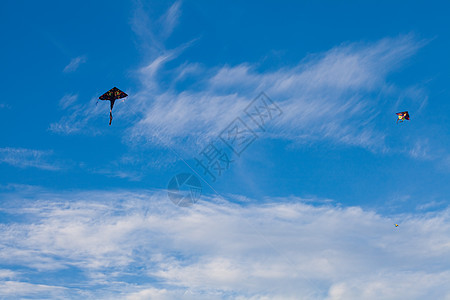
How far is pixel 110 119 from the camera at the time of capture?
193 ft

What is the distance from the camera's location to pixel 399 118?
275ft

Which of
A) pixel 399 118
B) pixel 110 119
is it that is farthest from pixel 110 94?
pixel 399 118

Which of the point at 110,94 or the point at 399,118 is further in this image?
the point at 399,118

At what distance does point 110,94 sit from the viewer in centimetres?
6819

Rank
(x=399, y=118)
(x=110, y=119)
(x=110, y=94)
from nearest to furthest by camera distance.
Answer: (x=110, y=119), (x=110, y=94), (x=399, y=118)

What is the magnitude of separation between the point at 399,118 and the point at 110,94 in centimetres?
6312

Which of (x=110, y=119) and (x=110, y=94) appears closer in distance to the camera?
(x=110, y=119)

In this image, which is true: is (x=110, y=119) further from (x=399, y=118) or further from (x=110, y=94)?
(x=399, y=118)

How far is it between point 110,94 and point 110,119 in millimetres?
11070

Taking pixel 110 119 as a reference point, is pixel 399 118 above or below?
above

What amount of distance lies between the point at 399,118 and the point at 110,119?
63.3 meters

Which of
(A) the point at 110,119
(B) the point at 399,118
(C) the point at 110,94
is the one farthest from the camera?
(B) the point at 399,118
